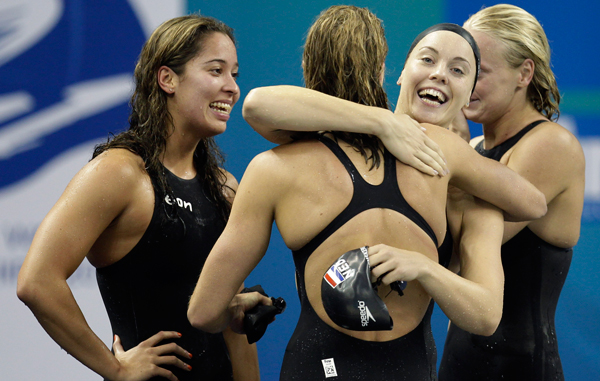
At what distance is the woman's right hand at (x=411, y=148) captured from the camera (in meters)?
1.31

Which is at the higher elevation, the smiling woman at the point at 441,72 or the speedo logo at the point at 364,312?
the smiling woman at the point at 441,72

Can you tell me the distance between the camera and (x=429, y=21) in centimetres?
371

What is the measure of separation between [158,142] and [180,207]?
25 cm

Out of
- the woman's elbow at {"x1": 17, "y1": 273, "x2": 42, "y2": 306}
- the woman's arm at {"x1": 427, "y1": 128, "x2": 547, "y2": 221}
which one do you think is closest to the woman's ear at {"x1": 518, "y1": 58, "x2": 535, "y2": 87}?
the woman's arm at {"x1": 427, "y1": 128, "x2": 547, "y2": 221}

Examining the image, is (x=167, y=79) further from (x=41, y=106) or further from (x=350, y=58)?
(x=41, y=106)

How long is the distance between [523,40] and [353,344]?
4.46 ft

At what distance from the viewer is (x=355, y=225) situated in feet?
4.22

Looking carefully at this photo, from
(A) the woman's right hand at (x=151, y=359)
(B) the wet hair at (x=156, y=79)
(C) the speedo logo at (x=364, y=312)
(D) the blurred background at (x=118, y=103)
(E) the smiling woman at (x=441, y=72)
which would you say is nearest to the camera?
(C) the speedo logo at (x=364, y=312)

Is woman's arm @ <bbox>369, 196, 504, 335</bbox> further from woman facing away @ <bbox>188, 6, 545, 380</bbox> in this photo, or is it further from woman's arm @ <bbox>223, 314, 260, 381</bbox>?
woman's arm @ <bbox>223, 314, 260, 381</bbox>

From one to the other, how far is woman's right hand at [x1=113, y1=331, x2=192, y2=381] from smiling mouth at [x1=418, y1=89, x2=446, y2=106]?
109 cm

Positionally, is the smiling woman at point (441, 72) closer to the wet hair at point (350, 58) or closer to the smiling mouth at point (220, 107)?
the wet hair at point (350, 58)

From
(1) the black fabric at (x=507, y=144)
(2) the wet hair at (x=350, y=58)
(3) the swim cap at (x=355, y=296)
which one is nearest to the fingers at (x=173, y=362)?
(3) the swim cap at (x=355, y=296)

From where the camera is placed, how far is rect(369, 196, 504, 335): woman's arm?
1.21m

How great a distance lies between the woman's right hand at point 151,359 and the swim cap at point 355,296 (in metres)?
0.82
